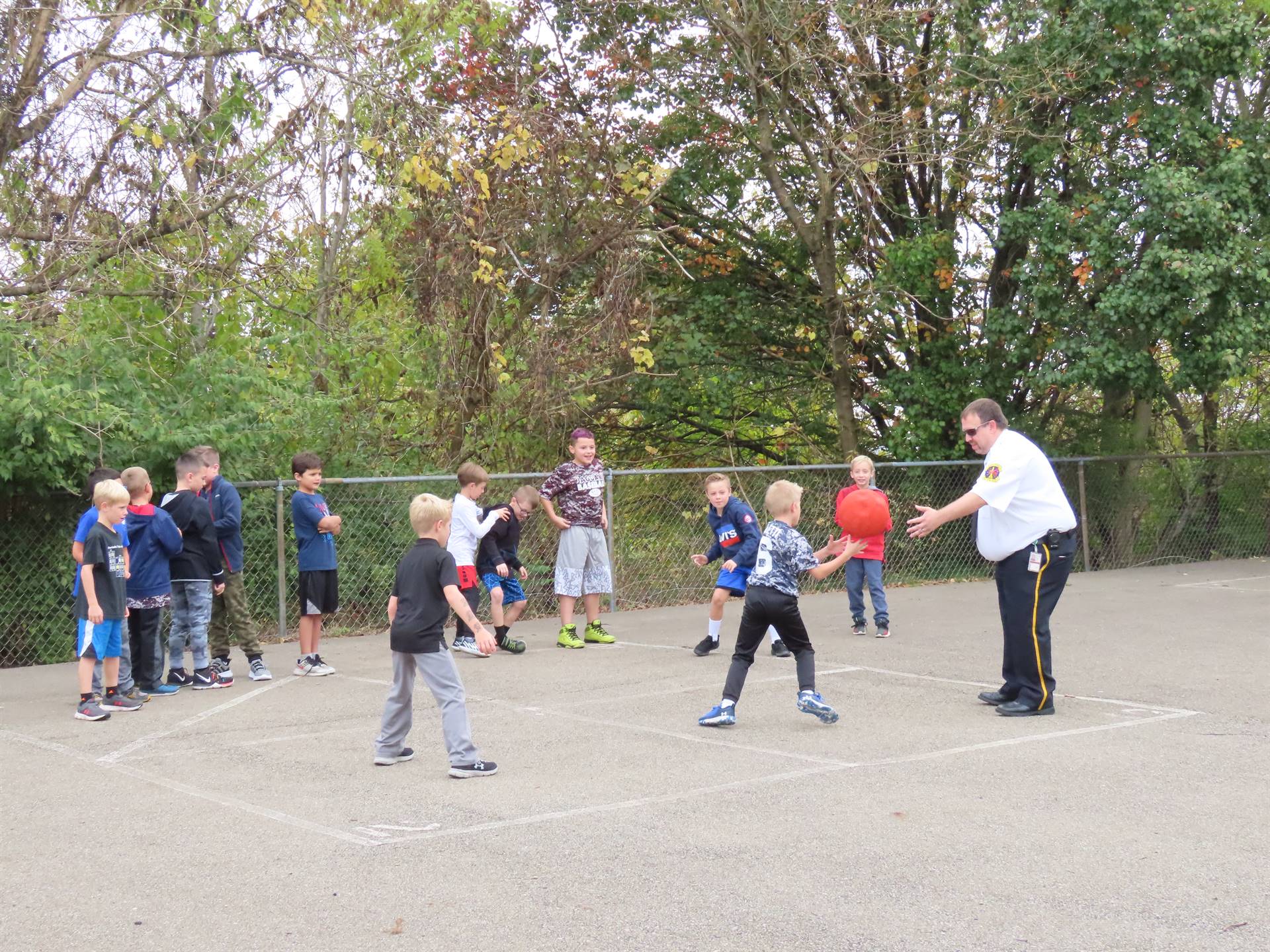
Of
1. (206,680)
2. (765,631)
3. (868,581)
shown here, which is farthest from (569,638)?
(765,631)

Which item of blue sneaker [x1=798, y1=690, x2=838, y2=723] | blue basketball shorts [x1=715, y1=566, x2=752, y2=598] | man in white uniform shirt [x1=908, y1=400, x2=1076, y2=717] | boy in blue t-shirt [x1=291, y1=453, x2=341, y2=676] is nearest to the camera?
blue sneaker [x1=798, y1=690, x2=838, y2=723]

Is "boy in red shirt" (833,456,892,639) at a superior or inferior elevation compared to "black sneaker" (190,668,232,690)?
superior

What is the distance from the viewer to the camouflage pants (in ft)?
32.8

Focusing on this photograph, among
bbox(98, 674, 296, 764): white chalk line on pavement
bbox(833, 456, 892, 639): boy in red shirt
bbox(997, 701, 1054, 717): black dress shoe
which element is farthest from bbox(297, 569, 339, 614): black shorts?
bbox(997, 701, 1054, 717): black dress shoe

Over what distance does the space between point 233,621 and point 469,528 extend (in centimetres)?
203

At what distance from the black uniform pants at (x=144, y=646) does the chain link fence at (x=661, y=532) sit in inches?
91.6

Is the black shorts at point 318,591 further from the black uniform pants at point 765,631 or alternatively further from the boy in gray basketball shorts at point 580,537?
the black uniform pants at point 765,631

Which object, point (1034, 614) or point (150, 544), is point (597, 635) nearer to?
point (150, 544)

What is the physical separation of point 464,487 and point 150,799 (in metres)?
5.09

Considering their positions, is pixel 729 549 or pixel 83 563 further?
pixel 729 549

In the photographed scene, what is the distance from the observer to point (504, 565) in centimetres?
1132

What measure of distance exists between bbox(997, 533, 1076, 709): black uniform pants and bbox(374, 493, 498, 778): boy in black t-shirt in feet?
11.1

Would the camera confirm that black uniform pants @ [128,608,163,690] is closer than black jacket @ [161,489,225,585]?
Yes

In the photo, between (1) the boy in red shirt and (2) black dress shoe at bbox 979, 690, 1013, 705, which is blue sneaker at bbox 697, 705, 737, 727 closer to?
(2) black dress shoe at bbox 979, 690, 1013, 705
